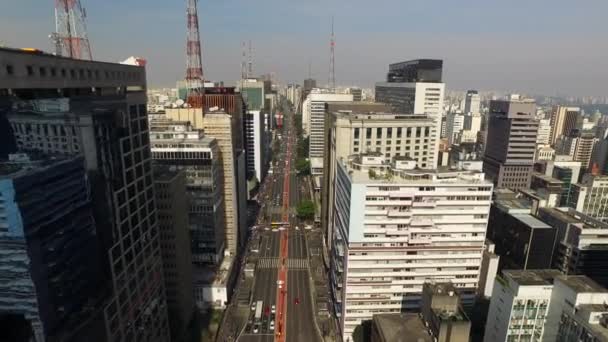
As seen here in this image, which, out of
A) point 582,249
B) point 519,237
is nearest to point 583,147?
point 582,249

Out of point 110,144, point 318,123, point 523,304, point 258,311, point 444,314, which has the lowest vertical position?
point 258,311

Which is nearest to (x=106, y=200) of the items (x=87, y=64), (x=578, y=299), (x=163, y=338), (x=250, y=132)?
(x=87, y=64)

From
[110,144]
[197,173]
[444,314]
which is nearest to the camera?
[110,144]

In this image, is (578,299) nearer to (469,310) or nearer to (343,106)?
(469,310)

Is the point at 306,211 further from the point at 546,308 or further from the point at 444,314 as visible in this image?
the point at 546,308

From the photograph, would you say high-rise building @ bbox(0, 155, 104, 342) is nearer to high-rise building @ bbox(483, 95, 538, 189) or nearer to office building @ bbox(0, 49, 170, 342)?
office building @ bbox(0, 49, 170, 342)

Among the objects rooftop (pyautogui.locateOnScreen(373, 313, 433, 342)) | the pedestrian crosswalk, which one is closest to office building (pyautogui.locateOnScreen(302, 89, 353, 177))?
the pedestrian crosswalk

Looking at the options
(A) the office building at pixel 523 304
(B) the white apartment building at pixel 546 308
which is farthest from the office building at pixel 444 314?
(B) the white apartment building at pixel 546 308
